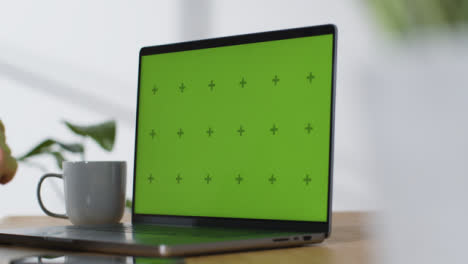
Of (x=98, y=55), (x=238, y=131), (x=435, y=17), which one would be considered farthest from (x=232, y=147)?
(x=98, y=55)

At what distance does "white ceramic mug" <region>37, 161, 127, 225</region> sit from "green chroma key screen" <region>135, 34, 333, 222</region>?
5 cm

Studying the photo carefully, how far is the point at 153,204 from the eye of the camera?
2.60 ft

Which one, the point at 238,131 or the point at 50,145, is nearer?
the point at 238,131

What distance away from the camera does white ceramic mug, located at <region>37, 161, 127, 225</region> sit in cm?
77

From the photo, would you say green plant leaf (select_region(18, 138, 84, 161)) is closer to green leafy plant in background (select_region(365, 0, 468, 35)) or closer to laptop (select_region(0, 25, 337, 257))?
laptop (select_region(0, 25, 337, 257))

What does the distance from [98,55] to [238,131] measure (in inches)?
74.4

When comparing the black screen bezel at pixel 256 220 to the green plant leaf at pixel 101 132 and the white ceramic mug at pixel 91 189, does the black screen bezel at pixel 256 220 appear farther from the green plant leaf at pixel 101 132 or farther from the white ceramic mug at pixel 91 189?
the green plant leaf at pixel 101 132

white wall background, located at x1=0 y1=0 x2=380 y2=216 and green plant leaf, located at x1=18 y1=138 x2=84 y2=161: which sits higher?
white wall background, located at x1=0 y1=0 x2=380 y2=216

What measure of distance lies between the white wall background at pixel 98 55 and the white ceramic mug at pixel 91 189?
5.56ft

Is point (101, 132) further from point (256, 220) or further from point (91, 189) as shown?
point (256, 220)

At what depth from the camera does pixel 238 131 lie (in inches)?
28.3

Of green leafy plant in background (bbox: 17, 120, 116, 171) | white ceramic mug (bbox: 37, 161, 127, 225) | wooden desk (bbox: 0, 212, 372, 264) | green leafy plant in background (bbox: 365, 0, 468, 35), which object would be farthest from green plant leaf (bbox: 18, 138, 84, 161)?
green leafy plant in background (bbox: 365, 0, 468, 35)

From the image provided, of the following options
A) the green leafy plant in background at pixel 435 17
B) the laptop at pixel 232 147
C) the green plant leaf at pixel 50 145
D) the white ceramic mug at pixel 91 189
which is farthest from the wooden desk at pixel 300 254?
the green plant leaf at pixel 50 145

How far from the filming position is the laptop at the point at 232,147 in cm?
63
